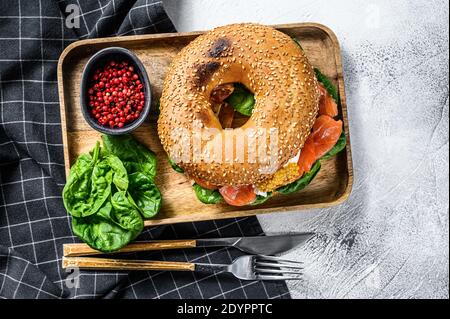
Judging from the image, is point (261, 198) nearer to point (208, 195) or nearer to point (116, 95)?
point (208, 195)

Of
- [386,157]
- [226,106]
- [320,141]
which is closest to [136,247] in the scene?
[226,106]

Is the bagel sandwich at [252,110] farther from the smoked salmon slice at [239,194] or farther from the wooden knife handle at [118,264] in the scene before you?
the wooden knife handle at [118,264]

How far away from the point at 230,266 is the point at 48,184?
2.33 feet

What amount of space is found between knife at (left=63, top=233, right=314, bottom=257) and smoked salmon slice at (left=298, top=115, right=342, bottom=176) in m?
0.31

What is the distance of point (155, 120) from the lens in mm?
1841

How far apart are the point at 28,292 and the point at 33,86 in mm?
734

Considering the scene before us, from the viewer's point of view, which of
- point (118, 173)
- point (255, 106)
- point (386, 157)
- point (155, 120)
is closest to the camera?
point (255, 106)

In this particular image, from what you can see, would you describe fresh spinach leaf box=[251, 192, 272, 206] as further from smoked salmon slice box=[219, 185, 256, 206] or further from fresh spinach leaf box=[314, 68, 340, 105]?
fresh spinach leaf box=[314, 68, 340, 105]

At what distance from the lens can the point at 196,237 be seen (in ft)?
6.41

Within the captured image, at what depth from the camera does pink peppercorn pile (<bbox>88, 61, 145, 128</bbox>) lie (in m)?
1.70

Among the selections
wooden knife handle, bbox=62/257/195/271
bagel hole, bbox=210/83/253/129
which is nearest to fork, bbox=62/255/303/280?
wooden knife handle, bbox=62/257/195/271

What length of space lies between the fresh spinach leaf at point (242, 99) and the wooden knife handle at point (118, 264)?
0.58 meters
